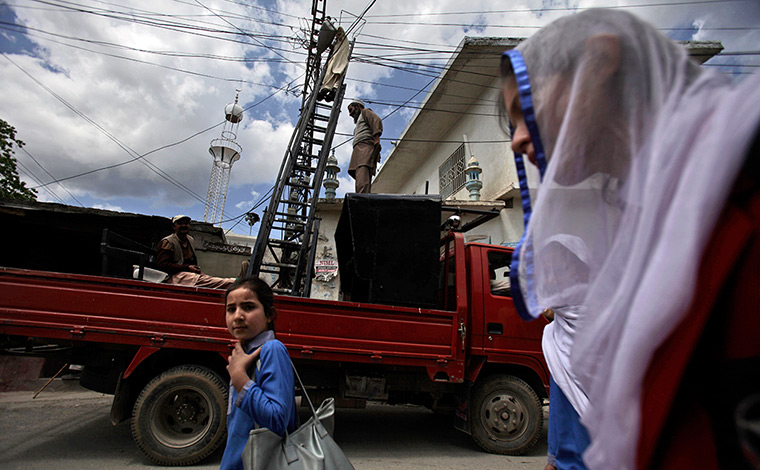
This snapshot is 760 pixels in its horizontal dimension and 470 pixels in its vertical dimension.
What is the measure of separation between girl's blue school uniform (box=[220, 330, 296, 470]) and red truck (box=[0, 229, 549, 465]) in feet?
6.56

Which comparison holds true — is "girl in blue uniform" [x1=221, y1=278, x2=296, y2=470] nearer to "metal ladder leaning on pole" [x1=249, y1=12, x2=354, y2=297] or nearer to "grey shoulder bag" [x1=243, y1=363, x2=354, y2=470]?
"grey shoulder bag" [x1=243, y1=363, x2=354, y2=470]

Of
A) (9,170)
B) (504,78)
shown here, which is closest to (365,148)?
(504,78)

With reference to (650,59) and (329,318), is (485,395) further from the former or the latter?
(650,59)

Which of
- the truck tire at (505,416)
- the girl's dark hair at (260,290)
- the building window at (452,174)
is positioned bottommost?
the truck tire at (505,416)

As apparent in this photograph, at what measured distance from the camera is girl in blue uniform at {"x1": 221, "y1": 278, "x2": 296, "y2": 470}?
1334mm

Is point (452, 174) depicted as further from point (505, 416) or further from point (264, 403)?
point (264, 403)

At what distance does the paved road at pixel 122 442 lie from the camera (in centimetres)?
326

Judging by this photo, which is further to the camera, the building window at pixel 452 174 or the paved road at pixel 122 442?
the building window at pixel 452 174

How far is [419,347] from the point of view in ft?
12.0

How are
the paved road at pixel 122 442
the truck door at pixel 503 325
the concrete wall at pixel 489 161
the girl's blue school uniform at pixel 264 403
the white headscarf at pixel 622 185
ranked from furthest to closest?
the concrete wall at pixel 489 161 → the truck door at pixel 503 325 → the paved road at pixel 122 442 → the girl's blue school uniform at pixel 264 403 → the white headscarf at pixel 622 185

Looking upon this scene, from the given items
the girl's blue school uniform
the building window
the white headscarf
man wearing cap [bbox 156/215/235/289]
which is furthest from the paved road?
the building window

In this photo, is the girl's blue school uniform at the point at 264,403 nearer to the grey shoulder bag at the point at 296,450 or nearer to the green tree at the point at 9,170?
the grey shoulder bag at the point at 296,450

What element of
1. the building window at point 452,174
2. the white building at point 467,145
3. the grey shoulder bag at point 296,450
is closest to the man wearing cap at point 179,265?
the grey shoulder bag at point 296,450

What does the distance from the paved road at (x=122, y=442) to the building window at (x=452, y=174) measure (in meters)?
6.11
